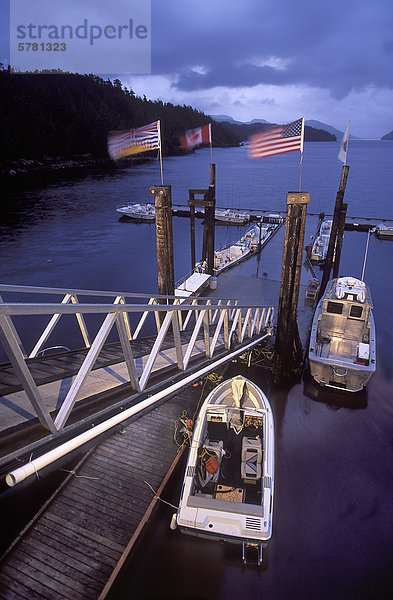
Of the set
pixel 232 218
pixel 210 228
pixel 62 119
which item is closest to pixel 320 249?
pixel 210 228

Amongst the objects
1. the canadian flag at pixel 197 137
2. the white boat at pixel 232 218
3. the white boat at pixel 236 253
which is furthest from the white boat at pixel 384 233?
the canadian flag at pixel 197 137

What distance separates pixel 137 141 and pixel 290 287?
7.51 metres

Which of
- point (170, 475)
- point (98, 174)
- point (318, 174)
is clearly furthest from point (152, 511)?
point (318, 174)

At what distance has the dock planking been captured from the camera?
6246mm

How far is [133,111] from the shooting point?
14600cm

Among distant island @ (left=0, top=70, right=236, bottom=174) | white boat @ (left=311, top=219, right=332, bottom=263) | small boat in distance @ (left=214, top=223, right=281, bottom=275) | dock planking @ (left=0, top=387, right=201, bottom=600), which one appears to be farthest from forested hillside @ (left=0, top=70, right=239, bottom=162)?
dock planking @ (left=0, top=387, right=201, bottom=600)

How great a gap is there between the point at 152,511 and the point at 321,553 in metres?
4.53

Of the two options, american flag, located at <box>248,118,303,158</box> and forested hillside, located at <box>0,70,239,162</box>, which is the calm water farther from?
forested hillside, located at <box>0,70,239,162</box>

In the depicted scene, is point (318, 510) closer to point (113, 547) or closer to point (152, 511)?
point (152, 511)

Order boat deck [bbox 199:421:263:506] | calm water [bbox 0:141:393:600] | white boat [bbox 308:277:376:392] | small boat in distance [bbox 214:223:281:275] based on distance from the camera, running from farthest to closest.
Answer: small boat in distance [bbox 214:223:281:275] < white boat [bbox 308:277:376:392] < boat deck [bbox 199:421:263:506] < calm water [bbox 0:141:393:600]

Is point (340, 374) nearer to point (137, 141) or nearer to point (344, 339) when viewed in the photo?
point (344, 339)

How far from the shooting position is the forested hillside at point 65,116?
97.5 meters

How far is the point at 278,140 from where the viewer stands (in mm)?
11336

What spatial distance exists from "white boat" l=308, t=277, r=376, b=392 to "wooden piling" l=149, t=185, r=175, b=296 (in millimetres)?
6737
